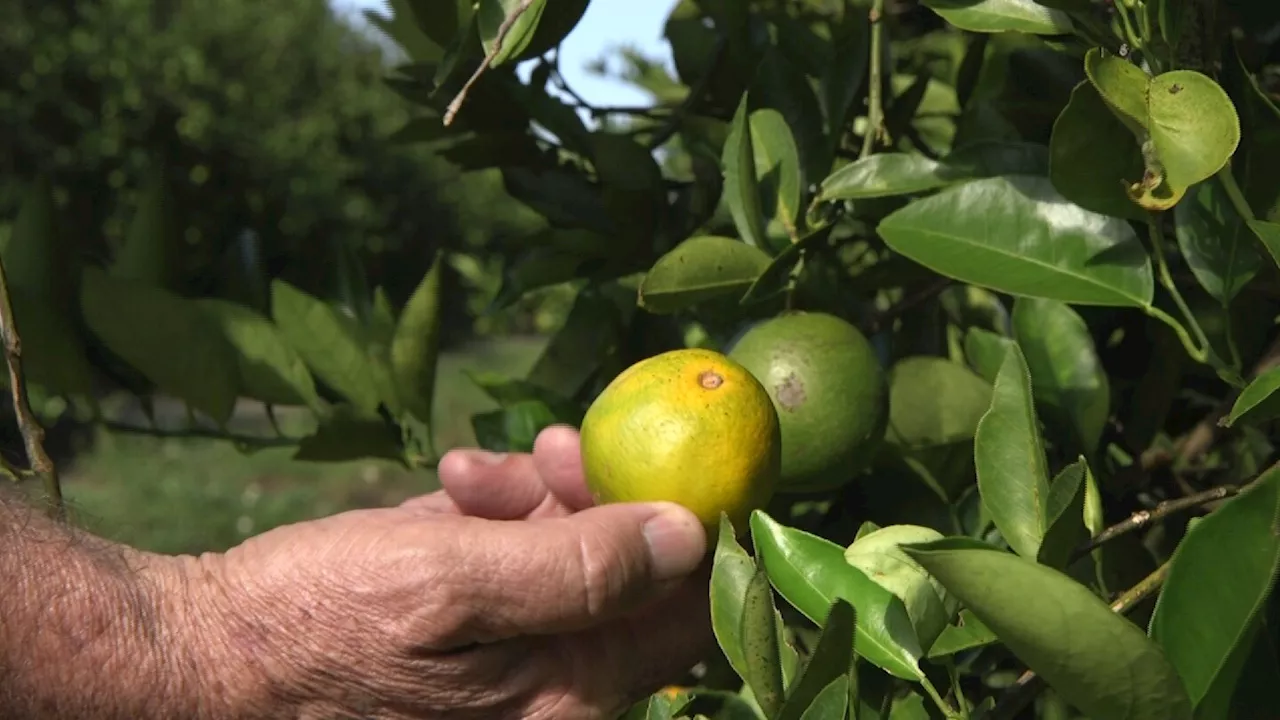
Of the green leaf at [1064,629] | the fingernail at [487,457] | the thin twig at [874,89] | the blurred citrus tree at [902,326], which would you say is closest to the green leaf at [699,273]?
the blurred citrus tree at [902,326]

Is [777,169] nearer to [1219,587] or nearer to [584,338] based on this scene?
[584,338]

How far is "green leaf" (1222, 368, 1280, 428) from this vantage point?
52 cm

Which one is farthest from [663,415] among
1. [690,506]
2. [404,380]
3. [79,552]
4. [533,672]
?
[79,552]

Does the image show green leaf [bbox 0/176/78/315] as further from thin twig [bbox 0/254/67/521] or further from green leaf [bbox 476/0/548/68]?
green leaf [bbox 476/0/548/68]

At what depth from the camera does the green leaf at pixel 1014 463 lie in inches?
21.7

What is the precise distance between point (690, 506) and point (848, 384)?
128 millimetres

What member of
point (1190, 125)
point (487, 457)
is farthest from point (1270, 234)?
point (487, 457)

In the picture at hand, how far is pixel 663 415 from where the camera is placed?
73 centimetres

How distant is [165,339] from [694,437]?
0.48 meters

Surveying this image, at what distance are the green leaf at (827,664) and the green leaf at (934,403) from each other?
0.34 metres

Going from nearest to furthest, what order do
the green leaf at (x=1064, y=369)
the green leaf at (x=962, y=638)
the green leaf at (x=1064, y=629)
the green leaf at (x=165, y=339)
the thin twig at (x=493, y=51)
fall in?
the green leaf at (x=1064, y=629) → the green leaf at (x=962, y=638) → the thin twig at (x=493, y=51) → the green leaf at (x=1064, y=369) → the green leaf at (x=165, y=339)

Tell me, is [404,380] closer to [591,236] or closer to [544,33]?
[591,236]

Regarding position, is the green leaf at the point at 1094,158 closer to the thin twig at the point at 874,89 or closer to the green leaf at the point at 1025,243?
the green leaf at the point at 1025,243

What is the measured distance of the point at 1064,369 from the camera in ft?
2.44
